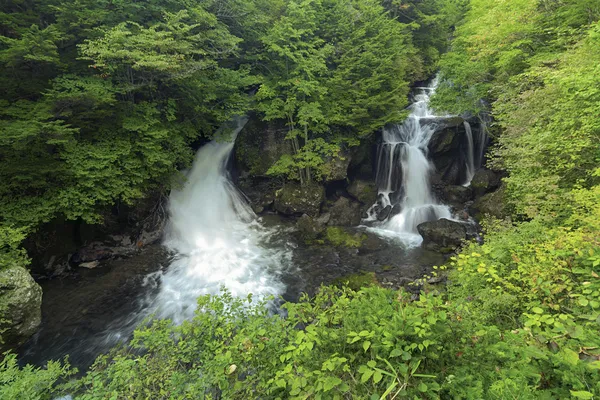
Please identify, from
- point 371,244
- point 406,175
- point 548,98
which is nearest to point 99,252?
point 371,244

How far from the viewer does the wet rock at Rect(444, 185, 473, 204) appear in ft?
47.9

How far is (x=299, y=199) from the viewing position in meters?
14.7

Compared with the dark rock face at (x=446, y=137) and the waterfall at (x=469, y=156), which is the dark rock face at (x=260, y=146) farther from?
the waterfall at (x=469, y=156)

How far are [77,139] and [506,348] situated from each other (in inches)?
484

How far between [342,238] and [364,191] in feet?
13.7

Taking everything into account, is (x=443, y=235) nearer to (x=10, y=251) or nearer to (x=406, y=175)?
(x=406, y=175)

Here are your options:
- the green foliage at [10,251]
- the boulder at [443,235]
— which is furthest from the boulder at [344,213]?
the green foliage at [10,251]

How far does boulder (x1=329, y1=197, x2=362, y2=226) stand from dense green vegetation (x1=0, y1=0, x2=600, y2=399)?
292 cm

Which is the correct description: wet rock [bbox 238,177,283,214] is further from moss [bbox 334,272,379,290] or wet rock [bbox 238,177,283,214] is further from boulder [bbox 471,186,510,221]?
boulder [bbox 471,186,510,221]

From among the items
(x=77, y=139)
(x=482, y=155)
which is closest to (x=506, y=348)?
(x=77, y=139)

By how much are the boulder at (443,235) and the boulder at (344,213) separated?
138 inches

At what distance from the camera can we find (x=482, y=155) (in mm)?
15516

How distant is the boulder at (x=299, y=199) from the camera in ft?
47.8

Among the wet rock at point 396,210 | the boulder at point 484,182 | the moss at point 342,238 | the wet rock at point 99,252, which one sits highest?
the boulder at point 484,182
